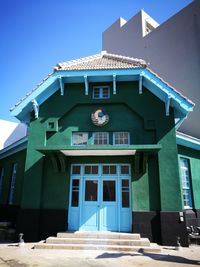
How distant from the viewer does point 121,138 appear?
10336 millimetres

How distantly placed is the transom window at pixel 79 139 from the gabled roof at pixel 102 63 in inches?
130

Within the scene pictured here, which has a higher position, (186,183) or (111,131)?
(111,131)

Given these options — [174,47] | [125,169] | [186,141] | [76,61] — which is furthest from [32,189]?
[174,47]

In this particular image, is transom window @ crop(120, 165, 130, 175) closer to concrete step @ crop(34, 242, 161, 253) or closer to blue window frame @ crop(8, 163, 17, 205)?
concrete step @ crop(34, 242, 161, 253)

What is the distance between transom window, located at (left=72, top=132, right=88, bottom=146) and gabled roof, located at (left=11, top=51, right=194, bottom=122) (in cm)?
223

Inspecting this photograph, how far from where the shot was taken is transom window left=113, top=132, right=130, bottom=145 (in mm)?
10258

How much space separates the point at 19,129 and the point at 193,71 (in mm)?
17992

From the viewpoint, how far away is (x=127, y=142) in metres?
10.2

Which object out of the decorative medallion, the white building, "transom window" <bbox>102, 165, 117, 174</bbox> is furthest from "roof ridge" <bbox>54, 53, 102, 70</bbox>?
the white building

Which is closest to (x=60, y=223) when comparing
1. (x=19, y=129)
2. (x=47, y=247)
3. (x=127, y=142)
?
(x=47, y=247)

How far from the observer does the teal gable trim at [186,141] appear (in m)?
10.9

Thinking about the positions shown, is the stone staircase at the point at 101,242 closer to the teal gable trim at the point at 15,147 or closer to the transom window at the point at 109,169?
the transom window at the point at 109,169

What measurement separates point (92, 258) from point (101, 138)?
5219 millimetres

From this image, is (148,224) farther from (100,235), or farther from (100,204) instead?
(100,204)
